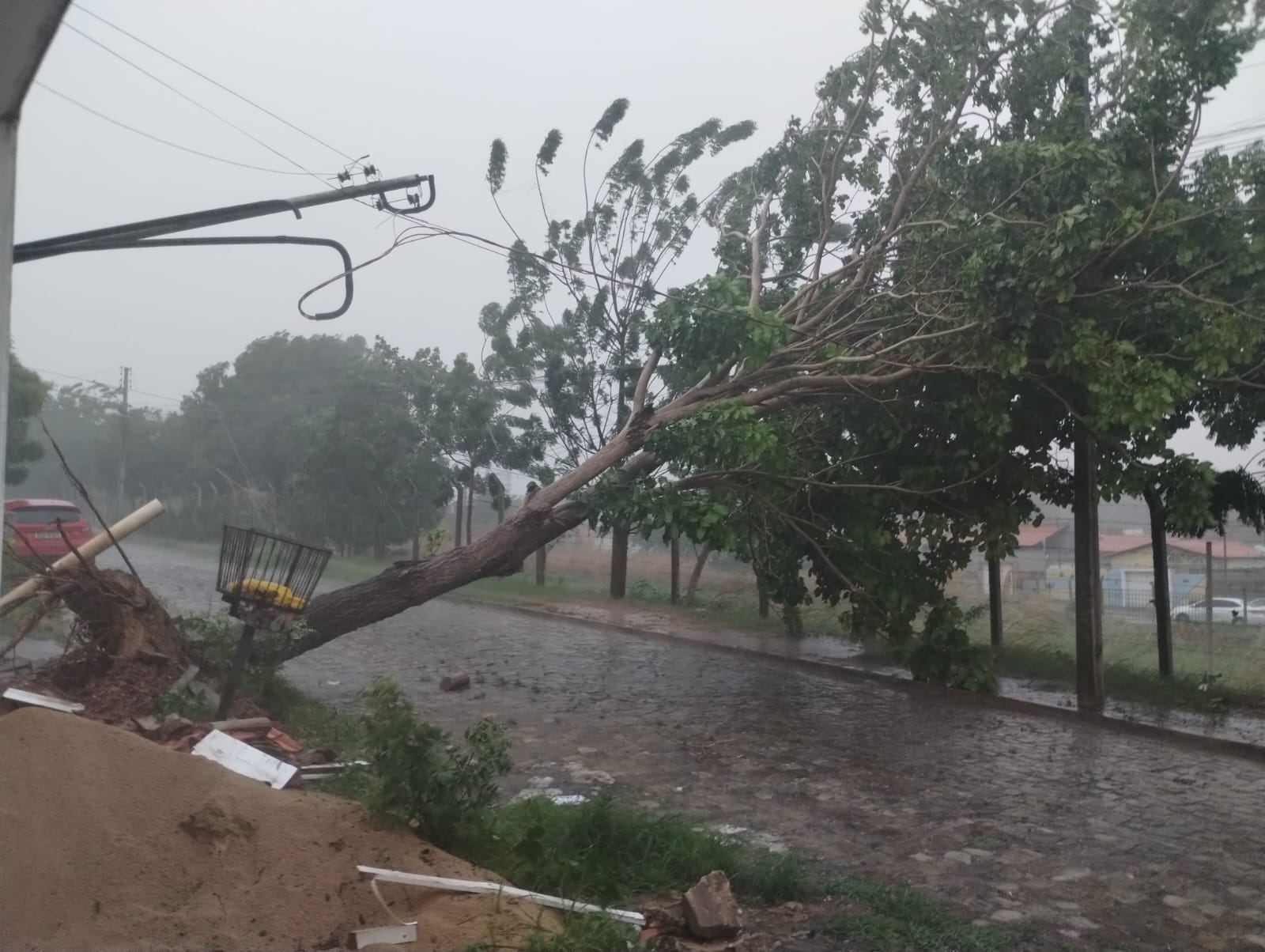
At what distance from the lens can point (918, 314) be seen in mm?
12133

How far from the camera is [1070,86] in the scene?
42.0 ft

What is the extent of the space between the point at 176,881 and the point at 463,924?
3.99ft

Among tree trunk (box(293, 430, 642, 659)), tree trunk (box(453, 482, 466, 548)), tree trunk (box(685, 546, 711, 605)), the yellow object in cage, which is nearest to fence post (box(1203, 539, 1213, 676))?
tree trunk (box(293, 430, 642, 659))

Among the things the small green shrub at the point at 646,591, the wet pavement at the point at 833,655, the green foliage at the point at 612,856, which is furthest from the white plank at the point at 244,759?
the small green shrub at the point at 646,591

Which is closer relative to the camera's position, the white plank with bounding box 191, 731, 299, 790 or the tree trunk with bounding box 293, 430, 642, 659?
the white plank with bounding box 191, 731, 299, 790

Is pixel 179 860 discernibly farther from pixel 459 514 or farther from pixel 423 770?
pixel 459 514

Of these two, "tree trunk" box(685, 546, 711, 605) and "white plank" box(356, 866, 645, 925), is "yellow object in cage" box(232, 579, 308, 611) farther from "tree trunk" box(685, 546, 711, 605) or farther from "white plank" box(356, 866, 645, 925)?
"tree trunk" box(685, 546, 711, 605)

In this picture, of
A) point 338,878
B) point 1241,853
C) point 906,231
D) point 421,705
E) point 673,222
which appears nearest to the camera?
point 338,878

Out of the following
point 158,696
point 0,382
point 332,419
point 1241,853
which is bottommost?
point 1241,853

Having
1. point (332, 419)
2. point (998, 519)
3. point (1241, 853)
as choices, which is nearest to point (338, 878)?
point (1241, 853)

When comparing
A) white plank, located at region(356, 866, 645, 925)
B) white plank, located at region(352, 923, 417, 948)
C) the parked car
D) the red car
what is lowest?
white plank, located at region(352, 923, 417, 948)

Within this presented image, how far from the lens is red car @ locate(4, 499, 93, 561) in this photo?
27.8ft

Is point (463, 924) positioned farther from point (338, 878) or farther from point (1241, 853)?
point (1241, 853)

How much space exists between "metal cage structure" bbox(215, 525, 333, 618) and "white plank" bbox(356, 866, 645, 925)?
360 centimetres
